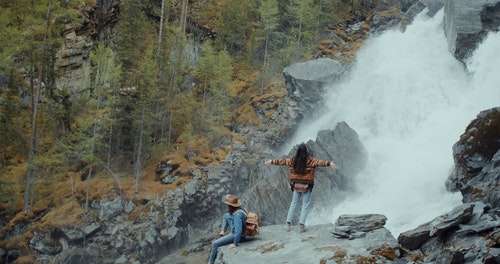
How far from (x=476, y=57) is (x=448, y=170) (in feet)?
35.4

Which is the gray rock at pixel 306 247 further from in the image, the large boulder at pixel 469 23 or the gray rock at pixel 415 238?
the large boulder at pixel 469 23

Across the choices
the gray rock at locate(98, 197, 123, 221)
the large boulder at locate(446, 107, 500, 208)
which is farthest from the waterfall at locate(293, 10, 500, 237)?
the gray rock at locate(98, 197, 123, 221)

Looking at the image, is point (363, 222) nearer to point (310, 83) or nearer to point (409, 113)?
point (409, 113)

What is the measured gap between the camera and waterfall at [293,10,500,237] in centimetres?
1969

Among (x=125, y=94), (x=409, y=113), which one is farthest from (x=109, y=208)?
(x=409, y=113)

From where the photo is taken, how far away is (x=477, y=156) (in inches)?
654

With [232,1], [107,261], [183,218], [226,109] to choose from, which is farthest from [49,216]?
[232,1]

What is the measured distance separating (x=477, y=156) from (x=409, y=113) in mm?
9820

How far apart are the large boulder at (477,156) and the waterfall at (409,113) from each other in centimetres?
100

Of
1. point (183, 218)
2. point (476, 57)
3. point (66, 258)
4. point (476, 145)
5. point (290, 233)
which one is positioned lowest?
point (66, 258)

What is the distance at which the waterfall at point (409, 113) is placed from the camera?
1969cm

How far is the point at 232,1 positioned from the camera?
40469 mm

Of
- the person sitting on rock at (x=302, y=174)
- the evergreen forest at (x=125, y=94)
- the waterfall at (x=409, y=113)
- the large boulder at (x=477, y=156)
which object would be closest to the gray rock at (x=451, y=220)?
the person sitting on rock at (x=302, y=174)

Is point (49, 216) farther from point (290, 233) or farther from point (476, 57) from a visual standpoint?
point (476, 57)
